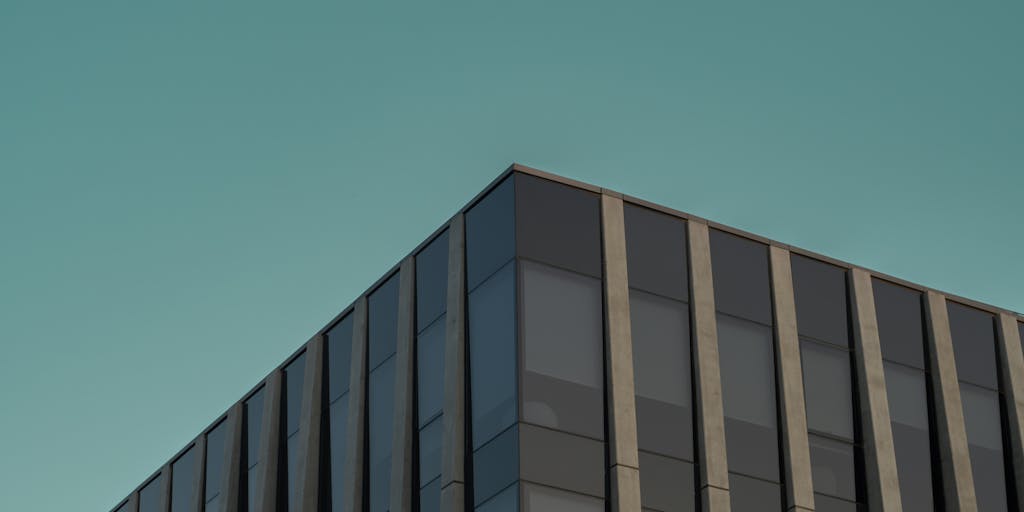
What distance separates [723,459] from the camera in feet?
104

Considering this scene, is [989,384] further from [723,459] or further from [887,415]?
[723,459]

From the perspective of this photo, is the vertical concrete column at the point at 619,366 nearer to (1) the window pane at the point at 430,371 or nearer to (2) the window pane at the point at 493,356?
(2) the window pane at the point at 493,356

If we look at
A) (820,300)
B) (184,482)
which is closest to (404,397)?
(820,300)

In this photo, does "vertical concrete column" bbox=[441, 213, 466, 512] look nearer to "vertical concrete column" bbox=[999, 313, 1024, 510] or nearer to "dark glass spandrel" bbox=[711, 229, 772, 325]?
"dark glass spandrel" bbox=[711, 229, 772, 325]

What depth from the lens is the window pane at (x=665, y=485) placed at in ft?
101

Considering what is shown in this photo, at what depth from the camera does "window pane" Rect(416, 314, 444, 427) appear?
32.7m

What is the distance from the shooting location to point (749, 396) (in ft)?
109

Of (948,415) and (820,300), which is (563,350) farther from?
(948,415)

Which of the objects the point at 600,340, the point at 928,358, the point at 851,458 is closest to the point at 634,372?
the point at 600,340

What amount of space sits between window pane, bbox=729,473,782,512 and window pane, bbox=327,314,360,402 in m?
9.48

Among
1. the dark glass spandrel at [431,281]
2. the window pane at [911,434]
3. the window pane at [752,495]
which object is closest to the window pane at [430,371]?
the dark glass spandrel at [431,281]

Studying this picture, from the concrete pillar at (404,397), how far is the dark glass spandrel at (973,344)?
1200 cm

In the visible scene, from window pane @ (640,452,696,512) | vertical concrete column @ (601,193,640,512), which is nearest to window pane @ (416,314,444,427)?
vertical concrete column @ (601,193,640,512)

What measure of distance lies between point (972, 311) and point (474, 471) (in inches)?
520
